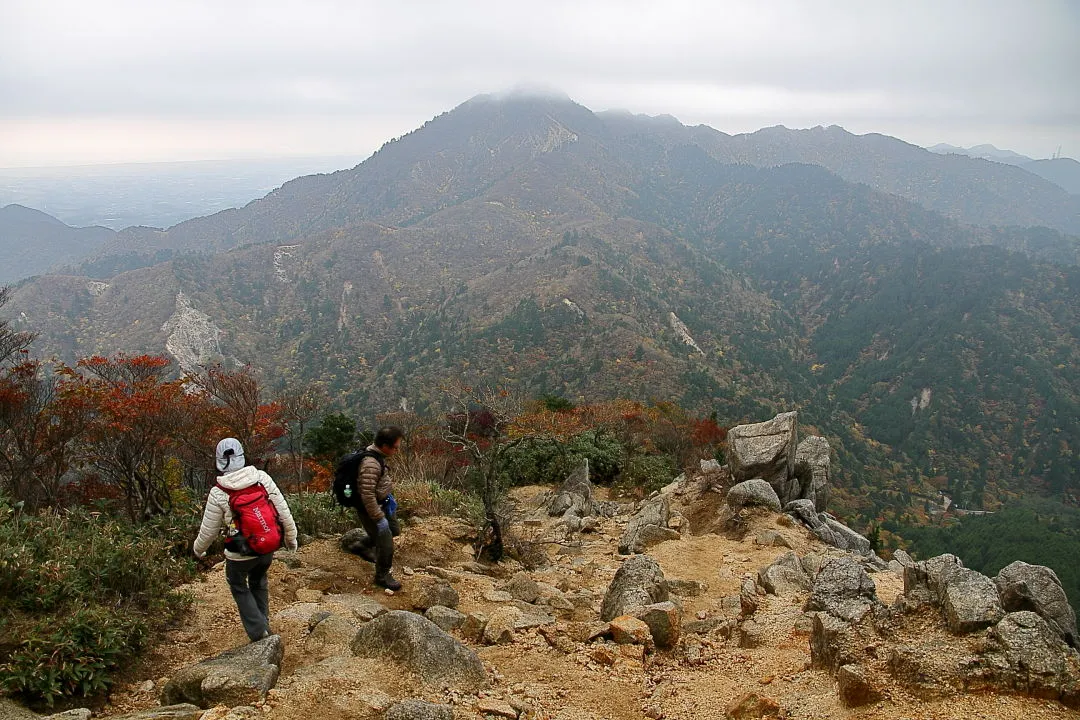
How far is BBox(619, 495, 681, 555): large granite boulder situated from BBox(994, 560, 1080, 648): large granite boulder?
546 centimetres

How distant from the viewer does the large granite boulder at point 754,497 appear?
11641 mm

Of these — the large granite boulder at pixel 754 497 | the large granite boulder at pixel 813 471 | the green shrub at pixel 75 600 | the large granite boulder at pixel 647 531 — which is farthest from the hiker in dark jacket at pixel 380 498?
the large granite boulder at pixel 813 471

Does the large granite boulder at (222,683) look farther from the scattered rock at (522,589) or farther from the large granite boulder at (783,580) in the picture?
the large granite boulder at (783,580)

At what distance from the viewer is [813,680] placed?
4246mm

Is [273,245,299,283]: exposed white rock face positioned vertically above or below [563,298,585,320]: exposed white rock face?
above

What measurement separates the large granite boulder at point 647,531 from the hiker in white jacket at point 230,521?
6.40 meters

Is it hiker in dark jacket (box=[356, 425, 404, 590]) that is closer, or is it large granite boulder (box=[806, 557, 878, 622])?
large granite boulder (box=[806, 557, 878, 622])

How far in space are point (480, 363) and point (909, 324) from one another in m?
98.6

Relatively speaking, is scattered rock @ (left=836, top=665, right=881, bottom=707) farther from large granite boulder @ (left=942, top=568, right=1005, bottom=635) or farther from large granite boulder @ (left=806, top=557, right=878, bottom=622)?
large granite boulder @ (left=942, top=568, right=1005, bottom=635)

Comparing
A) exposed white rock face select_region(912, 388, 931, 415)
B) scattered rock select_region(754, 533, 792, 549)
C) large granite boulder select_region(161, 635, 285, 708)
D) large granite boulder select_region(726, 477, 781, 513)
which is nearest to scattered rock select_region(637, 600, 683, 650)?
large granite boulder select_region(161, 635, 285, 708)

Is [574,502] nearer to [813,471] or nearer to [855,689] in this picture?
[813,471]

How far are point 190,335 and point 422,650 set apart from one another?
353 feet

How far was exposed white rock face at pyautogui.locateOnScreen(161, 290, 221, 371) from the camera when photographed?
90875 millimetres

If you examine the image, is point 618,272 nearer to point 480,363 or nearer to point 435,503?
point 480,363
